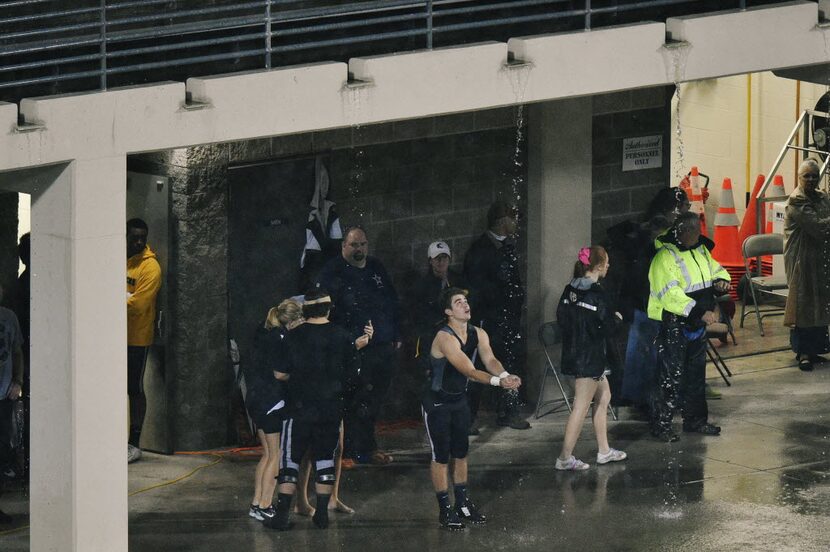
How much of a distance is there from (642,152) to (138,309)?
16.9ft

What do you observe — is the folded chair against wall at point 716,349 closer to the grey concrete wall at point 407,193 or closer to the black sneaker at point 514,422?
the grey concrete wall at point 407,193

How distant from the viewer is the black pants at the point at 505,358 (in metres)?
15.2

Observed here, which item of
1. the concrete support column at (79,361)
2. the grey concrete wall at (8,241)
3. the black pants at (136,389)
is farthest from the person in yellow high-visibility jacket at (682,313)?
the grey concrete wall at (8,241)

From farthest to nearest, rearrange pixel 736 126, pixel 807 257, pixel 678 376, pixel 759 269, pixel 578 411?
pixel 736 126
pixel 759 269
pixel 807 257
pixel 678 376
pixel 578 411

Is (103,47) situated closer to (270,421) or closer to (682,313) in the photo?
(270,421)

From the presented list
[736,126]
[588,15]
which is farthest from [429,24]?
[736,126]

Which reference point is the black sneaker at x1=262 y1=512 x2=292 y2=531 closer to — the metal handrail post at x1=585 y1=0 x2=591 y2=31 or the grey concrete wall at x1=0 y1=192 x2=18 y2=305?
the grey concrete wall at x1=0 y1=192 x2=18 y2=305

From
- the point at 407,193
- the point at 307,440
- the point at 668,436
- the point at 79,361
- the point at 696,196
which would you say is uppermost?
the point at 696,196

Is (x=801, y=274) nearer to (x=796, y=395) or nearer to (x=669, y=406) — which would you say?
(x=796, y=395)

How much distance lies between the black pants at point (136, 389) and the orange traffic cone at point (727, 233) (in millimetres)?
8243

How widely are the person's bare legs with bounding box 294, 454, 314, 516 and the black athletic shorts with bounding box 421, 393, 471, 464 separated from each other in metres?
1.02

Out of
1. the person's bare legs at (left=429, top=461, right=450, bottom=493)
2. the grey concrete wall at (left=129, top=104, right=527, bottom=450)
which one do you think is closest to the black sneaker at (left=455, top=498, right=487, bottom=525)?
the person's bare legs at (left=429, top=461, right=450, bottom=493)

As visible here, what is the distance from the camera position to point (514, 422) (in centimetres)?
1552

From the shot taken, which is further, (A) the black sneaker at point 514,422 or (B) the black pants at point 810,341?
(B) the black pants at point 810,341
